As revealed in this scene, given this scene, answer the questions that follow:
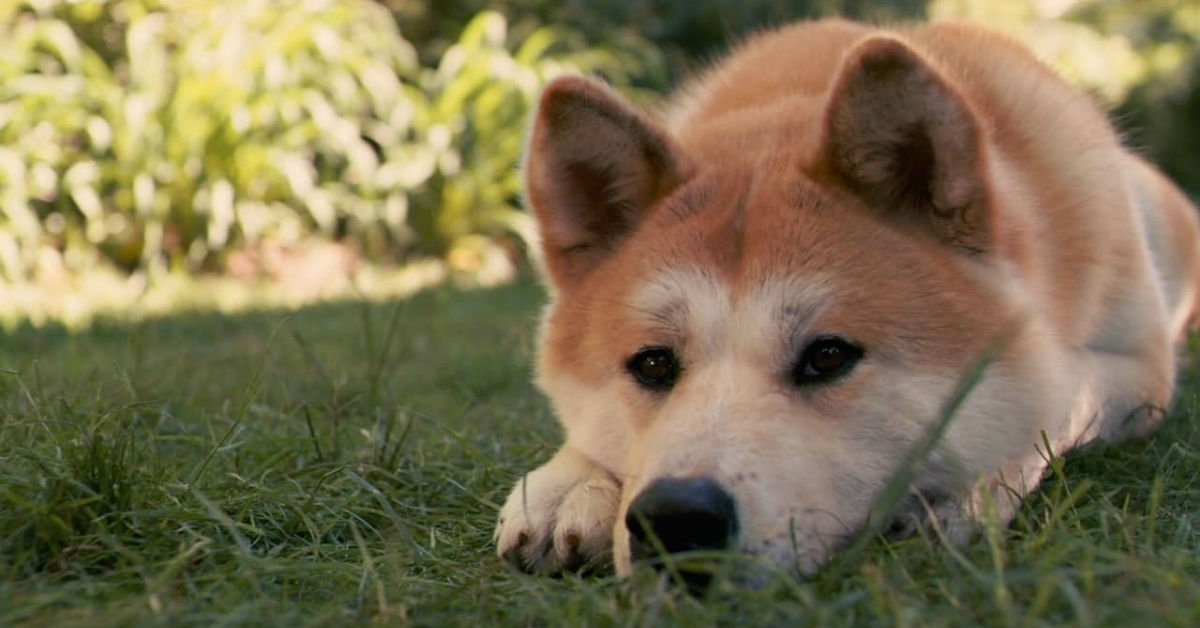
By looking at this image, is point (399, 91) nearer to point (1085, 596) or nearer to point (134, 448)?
point (134, 448)

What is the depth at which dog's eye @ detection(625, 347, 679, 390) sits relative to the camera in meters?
2.39

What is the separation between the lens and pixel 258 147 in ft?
24.1

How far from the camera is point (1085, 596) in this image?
1.72 m

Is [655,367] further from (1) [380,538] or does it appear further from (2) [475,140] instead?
(2) [475,140]

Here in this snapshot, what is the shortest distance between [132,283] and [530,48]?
303 cm

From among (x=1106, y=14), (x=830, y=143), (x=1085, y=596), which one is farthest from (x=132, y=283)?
(x=1106, y=14)

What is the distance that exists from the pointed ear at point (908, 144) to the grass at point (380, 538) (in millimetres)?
526

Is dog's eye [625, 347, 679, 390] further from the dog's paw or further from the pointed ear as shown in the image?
the pointed ear

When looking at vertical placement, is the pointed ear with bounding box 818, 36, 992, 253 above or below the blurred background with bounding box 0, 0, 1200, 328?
above

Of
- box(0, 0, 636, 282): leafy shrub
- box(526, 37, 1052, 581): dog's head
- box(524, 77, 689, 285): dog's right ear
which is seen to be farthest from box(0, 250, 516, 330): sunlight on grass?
box(526, 37, 1052, 581): dog's head

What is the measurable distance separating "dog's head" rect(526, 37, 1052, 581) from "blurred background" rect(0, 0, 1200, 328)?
3.79 m

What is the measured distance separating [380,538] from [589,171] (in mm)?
904

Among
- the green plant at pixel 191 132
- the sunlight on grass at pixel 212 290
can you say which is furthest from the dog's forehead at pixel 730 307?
the green plant at pixel 191 132

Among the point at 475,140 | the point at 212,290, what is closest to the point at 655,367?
the point at 212,290
